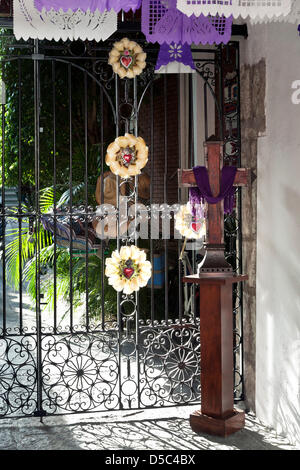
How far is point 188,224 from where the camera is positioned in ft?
16.0

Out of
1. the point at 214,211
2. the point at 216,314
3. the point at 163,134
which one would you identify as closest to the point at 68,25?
the point at 214,211

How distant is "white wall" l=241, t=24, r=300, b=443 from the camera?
415 centimetres

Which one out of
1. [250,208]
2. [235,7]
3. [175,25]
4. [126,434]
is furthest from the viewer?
[250,208]

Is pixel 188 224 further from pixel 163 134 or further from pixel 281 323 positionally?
pixel 163 134

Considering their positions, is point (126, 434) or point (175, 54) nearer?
point (126, 434)

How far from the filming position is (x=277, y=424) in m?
4.42

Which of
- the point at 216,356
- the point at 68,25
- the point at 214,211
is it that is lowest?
the point at 216,356

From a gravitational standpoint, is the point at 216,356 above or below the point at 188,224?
below

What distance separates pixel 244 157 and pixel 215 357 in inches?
59.9

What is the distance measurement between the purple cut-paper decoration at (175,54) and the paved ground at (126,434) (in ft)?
8.23

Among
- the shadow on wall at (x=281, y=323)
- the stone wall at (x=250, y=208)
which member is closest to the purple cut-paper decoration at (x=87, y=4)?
the stone wall at (x=250, y=208)

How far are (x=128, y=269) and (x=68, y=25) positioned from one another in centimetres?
172

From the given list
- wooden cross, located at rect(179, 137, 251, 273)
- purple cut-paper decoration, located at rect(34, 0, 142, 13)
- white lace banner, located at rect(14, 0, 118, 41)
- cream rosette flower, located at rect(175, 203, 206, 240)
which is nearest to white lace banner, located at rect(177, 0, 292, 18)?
purple cut-paper decoration, located at rect(34, 0, 142, 13)
